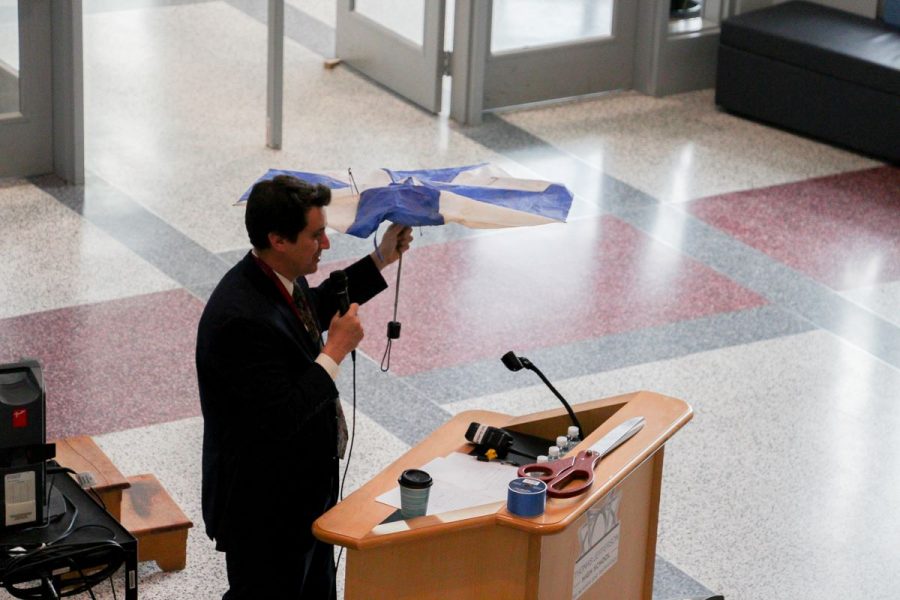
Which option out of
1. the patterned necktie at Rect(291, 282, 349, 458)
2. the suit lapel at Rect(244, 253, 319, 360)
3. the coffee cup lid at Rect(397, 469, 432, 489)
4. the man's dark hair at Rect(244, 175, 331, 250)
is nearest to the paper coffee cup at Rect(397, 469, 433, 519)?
the coffee cup lid at Rect(397, 469, 432, 489)

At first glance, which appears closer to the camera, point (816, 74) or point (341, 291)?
point (341, 291)

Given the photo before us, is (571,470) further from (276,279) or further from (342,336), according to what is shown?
(276,279)

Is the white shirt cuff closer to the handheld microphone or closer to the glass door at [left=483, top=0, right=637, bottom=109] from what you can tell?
the handheld microphone

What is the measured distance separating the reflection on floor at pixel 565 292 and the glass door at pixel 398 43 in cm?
14

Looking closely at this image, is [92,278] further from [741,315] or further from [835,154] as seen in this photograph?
[835,154]

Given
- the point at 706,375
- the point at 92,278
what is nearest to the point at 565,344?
the point at 706,375

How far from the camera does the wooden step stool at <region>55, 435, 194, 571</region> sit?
445cm

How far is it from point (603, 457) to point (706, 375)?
2452 mm

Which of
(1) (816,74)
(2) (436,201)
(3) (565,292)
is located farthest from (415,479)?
(1) (816,74)

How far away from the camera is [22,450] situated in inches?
140

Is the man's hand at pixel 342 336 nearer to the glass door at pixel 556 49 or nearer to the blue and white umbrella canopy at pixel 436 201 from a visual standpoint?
the blue and white umbrella canopy at pixel 436 201

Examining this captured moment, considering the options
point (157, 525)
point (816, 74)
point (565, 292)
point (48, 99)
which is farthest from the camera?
point (816, 74)

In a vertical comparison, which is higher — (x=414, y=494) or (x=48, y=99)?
(x=414, y=494)

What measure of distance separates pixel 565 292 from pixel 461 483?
10.0 ft
